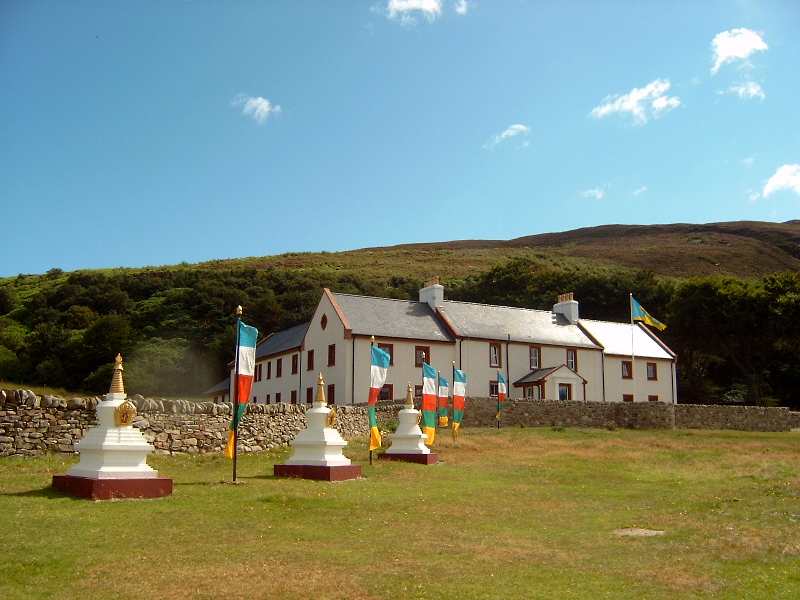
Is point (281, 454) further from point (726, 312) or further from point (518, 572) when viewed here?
point (726, 312)

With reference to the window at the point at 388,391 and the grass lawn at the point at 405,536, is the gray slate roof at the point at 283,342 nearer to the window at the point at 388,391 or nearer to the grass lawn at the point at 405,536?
the window at the point at 388,391

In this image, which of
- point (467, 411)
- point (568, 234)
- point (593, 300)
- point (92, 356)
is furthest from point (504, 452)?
point (568, 234)

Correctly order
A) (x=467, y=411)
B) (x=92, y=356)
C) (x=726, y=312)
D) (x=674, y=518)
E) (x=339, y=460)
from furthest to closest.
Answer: (x=92, y=356) < (x=726, y=312) < (x=467, y=411) < (x=339, y=460) < (x=674, y=518)

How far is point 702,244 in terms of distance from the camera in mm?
143750

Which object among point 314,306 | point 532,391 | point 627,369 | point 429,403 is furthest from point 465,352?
point 314,306

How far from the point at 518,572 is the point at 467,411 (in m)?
28.5

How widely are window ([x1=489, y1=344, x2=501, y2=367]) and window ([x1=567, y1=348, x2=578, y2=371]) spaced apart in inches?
228

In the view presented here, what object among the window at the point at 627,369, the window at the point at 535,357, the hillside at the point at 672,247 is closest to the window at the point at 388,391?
the window at the point at 535,357

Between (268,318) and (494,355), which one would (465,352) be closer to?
(494,355)

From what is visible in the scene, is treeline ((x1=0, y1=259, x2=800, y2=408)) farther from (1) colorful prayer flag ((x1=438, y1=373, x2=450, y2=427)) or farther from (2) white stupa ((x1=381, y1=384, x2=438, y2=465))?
(2) white stupa ((x1=381, y1=384, x2=438, y2=465))

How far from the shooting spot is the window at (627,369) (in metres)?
53.1

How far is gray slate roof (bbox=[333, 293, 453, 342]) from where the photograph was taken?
147 feet

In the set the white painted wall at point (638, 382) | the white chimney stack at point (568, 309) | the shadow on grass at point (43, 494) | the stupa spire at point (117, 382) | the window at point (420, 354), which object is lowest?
the shadow on grass at point (43, 494)

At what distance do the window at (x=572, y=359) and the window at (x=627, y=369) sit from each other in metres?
4.43
